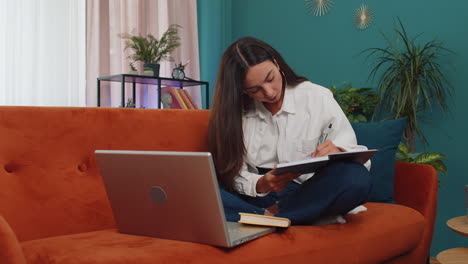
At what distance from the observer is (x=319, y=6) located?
11.8 ft

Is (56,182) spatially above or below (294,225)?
above

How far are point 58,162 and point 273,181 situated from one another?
68 cm

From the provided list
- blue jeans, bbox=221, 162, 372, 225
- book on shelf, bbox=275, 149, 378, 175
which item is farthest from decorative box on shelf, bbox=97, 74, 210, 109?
book on shelf, bbox=275, 149, 378, 175

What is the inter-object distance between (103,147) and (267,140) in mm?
588

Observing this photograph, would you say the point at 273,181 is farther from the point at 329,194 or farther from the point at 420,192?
the point at 420,192

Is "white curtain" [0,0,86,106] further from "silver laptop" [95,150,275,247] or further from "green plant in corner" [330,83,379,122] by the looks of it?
"silver laptop" [95,150,275,247]

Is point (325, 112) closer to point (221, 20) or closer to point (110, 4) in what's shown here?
point (110, 4)

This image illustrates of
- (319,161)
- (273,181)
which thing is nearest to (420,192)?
(273,181)

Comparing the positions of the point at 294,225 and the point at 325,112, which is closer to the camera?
the point at 294,225

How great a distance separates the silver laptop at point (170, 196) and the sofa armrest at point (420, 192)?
0.84 meters

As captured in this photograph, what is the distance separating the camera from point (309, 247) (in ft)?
4.04

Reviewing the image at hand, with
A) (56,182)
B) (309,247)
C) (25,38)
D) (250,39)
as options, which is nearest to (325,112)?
(250,39)

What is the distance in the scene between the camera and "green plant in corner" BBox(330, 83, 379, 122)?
3.06m

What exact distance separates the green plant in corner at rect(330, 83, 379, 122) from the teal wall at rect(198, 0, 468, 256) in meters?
0.16
